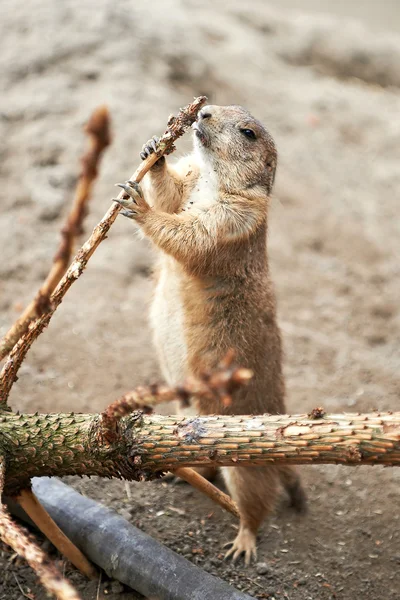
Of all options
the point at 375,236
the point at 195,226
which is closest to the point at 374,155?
the point at 375,236

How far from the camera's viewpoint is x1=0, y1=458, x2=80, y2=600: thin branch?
2133mm

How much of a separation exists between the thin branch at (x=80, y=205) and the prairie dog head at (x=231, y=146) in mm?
2259

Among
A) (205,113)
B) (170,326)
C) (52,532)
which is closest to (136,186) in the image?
(205,113)

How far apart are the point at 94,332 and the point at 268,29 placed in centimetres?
696

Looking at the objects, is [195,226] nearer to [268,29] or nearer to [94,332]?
[94,332]

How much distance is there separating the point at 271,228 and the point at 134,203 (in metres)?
4.09

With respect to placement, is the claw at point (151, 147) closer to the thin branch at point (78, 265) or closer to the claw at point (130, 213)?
the thin branch at point (78, 265)

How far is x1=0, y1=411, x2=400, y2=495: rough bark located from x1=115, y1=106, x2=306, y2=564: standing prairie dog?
1.36 metres

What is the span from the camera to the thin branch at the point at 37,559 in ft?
7.00

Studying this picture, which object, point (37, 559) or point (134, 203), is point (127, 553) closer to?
point (37, 559)

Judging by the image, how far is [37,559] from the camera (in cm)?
226

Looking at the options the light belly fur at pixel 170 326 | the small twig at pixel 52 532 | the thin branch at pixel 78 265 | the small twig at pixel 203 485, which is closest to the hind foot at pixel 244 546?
the small twig at pixel 203 485

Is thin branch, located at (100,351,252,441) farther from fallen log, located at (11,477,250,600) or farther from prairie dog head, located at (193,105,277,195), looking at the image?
prairie dog head, located at (193,105,277,195)

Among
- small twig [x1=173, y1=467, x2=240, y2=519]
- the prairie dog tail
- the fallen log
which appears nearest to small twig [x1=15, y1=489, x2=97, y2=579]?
the fallen log
